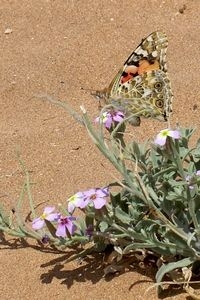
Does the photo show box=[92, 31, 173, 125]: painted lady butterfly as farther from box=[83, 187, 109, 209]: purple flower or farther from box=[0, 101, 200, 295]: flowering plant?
box=[83, 187, 109, 209]: purple flower

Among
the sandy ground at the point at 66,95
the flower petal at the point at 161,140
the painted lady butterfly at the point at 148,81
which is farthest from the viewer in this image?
the painted lady butterfly at the point at 148,81

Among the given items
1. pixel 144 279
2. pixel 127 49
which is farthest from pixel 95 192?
pixel 127 49

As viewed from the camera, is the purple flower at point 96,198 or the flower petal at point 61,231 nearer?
the purple flower at point 96,198

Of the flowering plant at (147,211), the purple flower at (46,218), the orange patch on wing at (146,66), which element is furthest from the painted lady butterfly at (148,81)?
the purple flower at (46,218)

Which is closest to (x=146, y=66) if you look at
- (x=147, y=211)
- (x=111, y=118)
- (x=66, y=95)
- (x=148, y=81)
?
(x=148, y=81)

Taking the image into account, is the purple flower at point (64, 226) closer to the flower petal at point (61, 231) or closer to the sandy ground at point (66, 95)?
the flower petal at point (61, 231)

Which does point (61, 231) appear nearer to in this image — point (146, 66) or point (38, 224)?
point (38, 224)
